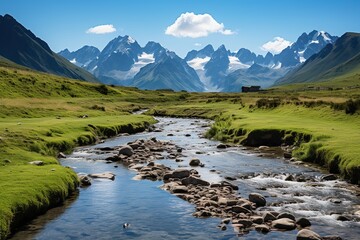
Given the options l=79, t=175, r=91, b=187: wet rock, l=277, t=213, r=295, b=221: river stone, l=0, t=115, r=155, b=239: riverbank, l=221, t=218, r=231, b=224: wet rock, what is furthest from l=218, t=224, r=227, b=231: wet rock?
l=79, t=175, r=91, b=187: wet rock

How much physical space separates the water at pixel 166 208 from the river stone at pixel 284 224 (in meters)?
0.59

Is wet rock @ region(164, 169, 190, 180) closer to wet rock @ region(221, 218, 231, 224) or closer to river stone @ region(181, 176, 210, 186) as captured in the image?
river stone @ region(181, 176, 210, 186)

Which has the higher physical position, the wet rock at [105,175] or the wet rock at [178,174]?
the wet rock at [105,175]

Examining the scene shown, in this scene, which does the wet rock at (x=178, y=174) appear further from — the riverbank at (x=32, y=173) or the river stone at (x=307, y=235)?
the river stone at (x=307, y=235)

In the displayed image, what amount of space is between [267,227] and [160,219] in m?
6.83

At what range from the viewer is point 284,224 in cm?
2411

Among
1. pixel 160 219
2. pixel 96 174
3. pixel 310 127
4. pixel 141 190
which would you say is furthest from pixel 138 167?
pixel 310 127

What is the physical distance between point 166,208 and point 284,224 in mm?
8375

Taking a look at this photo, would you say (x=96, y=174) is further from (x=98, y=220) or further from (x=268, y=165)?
(x=268, y=165)

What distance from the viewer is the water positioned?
23.3 m

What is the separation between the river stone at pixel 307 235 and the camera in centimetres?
2162

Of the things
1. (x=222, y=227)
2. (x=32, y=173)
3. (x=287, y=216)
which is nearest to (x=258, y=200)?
(x=287, y=216)

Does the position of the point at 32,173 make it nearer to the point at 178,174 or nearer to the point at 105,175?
the point at 105,175

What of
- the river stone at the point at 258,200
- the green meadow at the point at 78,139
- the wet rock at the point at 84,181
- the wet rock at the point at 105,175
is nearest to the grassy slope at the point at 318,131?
the green meadow at the point at 78,139
